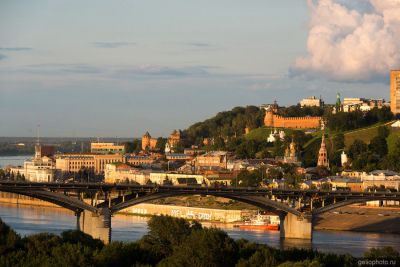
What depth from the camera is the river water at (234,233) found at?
5583 cm

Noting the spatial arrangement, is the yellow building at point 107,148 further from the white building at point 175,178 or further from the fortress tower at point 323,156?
the fortress tower at point 323,156

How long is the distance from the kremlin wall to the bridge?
69.1 meters

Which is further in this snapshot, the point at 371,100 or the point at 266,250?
the point at 371,100

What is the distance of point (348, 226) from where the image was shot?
224 ft

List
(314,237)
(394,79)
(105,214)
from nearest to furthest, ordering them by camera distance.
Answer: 1. (105,214)
2. (314,237)
3. (394,79)

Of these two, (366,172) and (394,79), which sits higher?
(394,79)

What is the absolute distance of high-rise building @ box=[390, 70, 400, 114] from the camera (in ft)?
404

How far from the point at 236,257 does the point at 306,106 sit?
109651mm

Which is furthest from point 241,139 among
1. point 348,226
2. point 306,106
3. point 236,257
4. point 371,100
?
point 236,257

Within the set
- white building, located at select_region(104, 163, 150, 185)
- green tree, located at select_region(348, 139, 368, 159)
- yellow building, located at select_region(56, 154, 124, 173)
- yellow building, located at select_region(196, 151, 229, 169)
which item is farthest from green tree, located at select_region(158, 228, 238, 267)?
yellow building, located at select_region(56, 154, 124, 173)

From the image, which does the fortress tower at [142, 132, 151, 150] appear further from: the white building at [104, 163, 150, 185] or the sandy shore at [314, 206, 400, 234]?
the sandy shore at [314, 206, 400, 234]

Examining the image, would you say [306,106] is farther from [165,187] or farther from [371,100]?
[165,187]

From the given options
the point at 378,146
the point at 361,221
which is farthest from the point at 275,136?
the point at 361,221

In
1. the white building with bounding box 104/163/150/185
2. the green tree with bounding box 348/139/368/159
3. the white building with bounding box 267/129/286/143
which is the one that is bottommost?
Answer: the white building with bounding box 104/163/150/185
